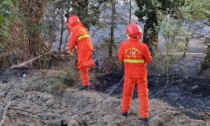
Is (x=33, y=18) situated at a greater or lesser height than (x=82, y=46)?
greater

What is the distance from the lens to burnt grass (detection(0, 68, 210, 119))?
807cm

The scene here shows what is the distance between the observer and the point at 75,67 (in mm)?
10367

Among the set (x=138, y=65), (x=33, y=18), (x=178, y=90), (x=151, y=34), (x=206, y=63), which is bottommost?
(x=178, y=90)

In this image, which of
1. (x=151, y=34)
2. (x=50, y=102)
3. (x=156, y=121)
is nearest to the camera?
(x=156, y=121)

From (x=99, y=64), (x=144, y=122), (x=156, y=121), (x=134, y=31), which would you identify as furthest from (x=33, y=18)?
(x=156, y=121)

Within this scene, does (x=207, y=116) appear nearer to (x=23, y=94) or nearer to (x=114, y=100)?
(x=114, y=100)

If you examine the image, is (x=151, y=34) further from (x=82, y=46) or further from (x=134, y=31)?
(x=134, y=31)

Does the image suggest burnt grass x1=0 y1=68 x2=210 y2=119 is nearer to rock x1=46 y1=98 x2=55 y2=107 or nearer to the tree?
the tree

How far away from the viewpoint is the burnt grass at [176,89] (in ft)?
26.5

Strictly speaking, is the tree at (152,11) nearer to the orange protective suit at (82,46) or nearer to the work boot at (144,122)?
the orange protective suit at (82,46)

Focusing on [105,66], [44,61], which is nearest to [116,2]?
[105,66]

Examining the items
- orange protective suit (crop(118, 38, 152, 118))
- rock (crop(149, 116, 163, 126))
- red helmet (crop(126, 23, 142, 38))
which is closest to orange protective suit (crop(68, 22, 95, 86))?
orange protective suit (crop(118, 38, 152, 118))

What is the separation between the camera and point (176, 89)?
8.91 m

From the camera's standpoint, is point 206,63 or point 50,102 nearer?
point 50,102
